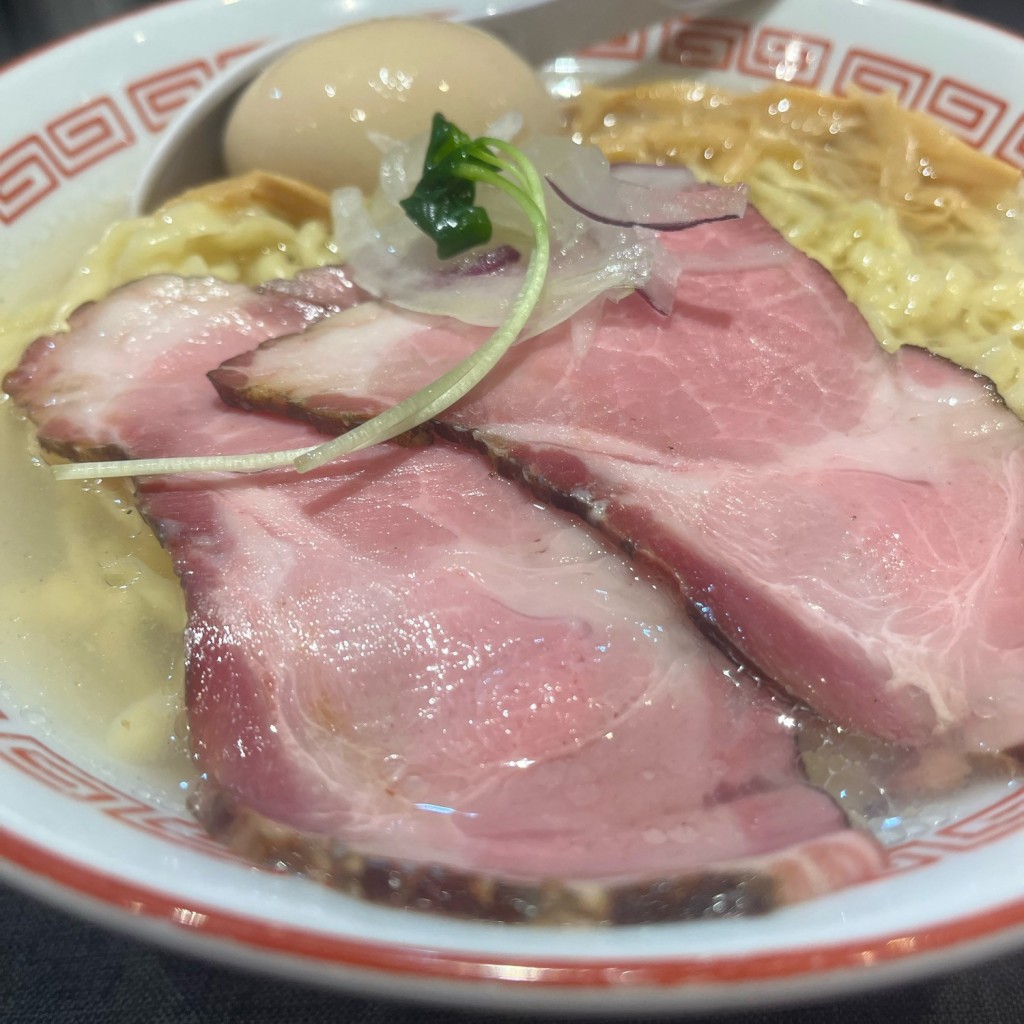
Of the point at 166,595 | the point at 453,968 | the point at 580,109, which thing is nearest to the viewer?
the point at 453,968

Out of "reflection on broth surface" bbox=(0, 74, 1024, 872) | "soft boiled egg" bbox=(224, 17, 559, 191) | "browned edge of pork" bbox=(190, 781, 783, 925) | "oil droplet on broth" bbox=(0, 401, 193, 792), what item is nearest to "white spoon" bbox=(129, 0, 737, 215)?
"soft boiled egg" bbox=(224, 17, 559, 191)

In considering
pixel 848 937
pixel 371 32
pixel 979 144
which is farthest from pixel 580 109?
pixel 848 937

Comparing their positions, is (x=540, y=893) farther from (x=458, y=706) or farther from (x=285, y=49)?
(x=285, y=49)

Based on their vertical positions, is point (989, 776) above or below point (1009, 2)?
below

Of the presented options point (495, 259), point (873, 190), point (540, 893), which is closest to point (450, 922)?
point (540, 893)

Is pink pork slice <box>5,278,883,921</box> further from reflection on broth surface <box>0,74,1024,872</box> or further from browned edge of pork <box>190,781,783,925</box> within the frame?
reflection on broth surface <box>0,74,1024,872</box>

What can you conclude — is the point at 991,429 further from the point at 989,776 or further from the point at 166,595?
the point at 166,595

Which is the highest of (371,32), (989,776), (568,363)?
(371,32)
